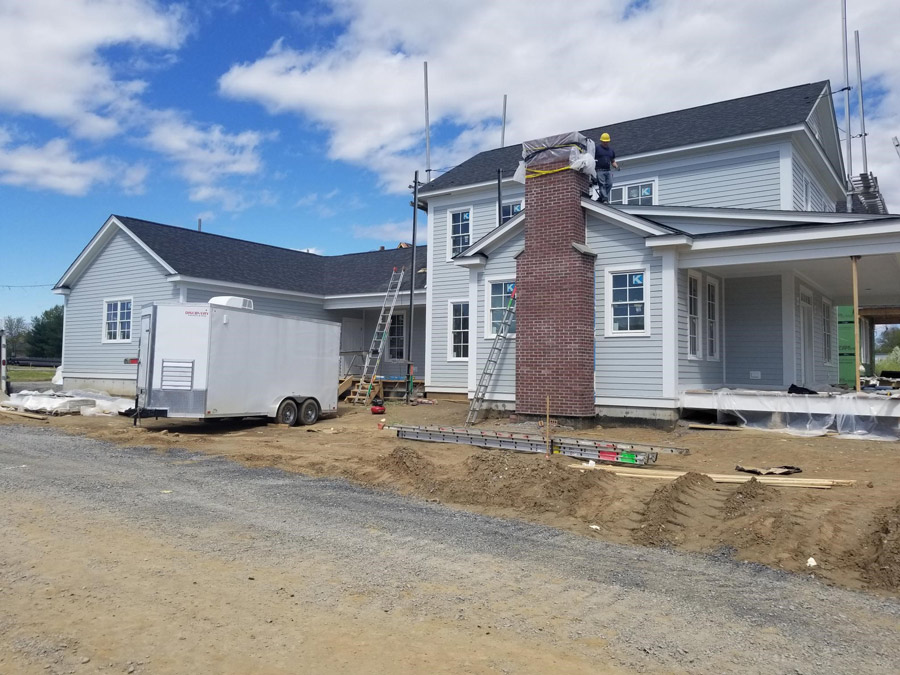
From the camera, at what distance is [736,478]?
29.1 feet

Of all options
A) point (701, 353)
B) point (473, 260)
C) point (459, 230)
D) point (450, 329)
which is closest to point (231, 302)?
point (473, 260)

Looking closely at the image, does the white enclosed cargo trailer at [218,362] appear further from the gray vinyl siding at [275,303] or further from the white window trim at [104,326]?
the white window trim at [104,326]

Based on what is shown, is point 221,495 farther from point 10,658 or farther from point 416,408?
point 416,408

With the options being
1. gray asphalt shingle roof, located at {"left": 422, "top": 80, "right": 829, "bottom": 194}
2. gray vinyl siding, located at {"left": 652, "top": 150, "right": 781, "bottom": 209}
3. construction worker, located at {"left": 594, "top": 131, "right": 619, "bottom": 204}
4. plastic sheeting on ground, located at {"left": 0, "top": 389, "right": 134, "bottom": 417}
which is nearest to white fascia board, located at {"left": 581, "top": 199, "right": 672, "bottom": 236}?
construction worker, located at {"left": 594, "top": 131, "right": 619, "bottom": 204}

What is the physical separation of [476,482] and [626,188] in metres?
12.7

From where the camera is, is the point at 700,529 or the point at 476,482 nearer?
the point at 700,529

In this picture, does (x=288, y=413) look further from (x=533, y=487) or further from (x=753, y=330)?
(x=753, y=330)

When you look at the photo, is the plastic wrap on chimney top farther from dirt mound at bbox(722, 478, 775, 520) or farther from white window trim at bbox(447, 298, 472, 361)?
dirt mound at bbox(722, 478, 775, 520)

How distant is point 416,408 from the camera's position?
19125 millimetres

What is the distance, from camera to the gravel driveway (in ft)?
13.0

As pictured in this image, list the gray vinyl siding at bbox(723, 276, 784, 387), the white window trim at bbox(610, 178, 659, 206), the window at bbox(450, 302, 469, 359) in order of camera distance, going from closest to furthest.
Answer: the gray vinyl siding at bbox(723, 276, 784, 387) → the white window trim at bbox(610, 178, 659, 206) → the window at bbox(450, 302, 469, 359)

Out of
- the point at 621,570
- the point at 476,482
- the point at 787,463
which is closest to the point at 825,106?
the point at 787,463

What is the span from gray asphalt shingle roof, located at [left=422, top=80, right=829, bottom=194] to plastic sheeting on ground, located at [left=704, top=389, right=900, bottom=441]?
6.81m

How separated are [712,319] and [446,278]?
27.0 feet
